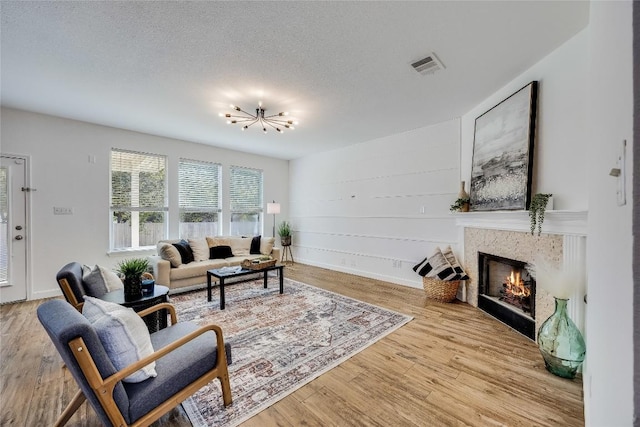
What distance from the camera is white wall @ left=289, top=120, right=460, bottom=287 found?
4234 millimetres

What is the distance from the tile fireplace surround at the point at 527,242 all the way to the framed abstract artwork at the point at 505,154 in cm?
17

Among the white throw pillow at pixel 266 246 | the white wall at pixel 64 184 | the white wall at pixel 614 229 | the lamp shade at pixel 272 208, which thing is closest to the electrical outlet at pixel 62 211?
the white wall at pixel 64 184

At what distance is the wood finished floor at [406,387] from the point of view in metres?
1.65

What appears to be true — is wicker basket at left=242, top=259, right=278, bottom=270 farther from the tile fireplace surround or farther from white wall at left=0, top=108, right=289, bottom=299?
the tile fireplace surround

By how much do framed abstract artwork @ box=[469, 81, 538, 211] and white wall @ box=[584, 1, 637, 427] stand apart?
69.8 inches

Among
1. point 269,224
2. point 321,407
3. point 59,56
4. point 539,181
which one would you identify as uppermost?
point 59,56

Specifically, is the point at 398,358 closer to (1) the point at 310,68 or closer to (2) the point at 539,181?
(2) the point at 539,181

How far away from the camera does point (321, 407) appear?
68.7 inches

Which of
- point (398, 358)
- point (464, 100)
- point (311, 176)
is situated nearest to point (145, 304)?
point (398, 358)

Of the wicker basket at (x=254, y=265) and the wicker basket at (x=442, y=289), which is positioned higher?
the wicker basket at (x=254, y=265)

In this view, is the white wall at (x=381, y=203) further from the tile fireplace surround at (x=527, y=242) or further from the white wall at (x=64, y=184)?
the white wall at (x=64, y=184)

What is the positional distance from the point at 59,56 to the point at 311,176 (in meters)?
4.75

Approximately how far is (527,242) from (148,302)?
382 centimetres

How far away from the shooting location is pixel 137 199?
4.79 metres
